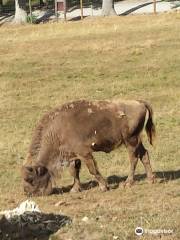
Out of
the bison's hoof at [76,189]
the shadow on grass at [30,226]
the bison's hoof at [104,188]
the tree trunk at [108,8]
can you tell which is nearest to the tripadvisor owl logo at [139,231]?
the shadow on grass at [30,226]

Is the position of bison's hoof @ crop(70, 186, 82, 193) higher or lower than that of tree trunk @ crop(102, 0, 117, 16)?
higher

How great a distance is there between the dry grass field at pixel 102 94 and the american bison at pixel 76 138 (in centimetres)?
38

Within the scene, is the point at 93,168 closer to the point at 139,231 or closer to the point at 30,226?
the point at 30,226

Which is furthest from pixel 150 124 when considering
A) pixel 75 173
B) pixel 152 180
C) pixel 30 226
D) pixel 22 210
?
pixel 30 226

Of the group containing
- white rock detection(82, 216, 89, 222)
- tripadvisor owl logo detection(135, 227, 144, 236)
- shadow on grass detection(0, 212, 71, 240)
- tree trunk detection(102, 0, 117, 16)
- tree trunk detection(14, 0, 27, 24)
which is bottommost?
tree trunk detection(14, 0, 27, 24)

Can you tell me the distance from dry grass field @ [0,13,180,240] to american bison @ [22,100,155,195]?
380 mm

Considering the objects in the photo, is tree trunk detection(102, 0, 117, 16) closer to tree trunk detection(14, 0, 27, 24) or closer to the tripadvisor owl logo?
tree trunk detection(14, 0, 27, 24)

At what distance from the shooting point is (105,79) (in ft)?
89.0

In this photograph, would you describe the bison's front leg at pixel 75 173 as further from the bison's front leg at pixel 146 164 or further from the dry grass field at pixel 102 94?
the bison's front leg at pixel 146 164

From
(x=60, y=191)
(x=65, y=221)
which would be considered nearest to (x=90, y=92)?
(x=60, y=191)

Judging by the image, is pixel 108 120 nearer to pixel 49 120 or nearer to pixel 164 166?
pixel 49 120

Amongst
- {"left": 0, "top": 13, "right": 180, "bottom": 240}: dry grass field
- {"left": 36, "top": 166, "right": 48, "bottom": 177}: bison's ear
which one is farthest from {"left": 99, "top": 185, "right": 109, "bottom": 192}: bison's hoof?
{"left": 36, "top": 166, "right": 48, "bottom": 177}: bison's ear

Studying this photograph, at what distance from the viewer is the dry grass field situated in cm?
912

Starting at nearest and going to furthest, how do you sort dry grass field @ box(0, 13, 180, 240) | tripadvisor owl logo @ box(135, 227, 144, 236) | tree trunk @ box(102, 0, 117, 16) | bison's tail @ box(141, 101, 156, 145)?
tripadvisor owl logo @ box(135, 227, 144, 236), dry grass field @ box(0, 13, 180, 240), bison's tail @ box(141, 101, 156, 145), tree trunk @ box(102, 0, 117, 16)
